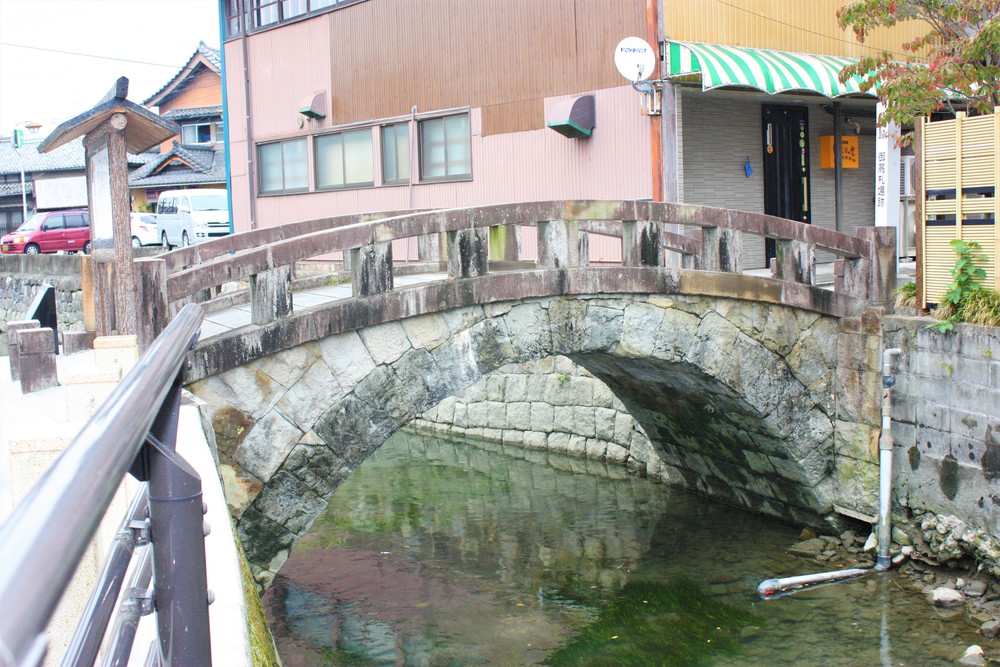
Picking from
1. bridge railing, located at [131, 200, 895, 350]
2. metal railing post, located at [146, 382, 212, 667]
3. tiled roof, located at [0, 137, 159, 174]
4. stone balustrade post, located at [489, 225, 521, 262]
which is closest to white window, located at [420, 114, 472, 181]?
bridge railing, located at [131, 200, 895, 350]

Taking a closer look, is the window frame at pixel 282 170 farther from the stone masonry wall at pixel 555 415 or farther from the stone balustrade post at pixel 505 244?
the stone balustrade post at pixel 505 244

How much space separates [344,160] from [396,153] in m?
1.56

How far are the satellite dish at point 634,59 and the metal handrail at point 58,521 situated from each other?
35.9 ft

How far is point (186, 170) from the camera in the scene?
1396 inches

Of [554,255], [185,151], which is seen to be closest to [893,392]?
[554,255]

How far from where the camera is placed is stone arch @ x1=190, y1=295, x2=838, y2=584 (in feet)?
22.4

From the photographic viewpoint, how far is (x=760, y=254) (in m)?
14.0

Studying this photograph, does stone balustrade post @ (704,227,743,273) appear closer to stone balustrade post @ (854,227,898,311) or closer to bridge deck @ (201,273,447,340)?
stone balustrade post @ (854,227,898,311)

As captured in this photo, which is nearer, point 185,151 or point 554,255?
point 554,255

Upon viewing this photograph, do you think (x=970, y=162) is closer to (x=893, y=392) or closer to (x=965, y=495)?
(x=893, y=392)

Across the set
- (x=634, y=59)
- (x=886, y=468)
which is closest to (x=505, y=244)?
Answer: (x=634, y=59)

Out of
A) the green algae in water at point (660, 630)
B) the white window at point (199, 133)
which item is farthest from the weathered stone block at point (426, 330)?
the white window at point (199, 133)

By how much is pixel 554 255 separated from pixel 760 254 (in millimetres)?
6718

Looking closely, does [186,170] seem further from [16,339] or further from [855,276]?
[855,276]
